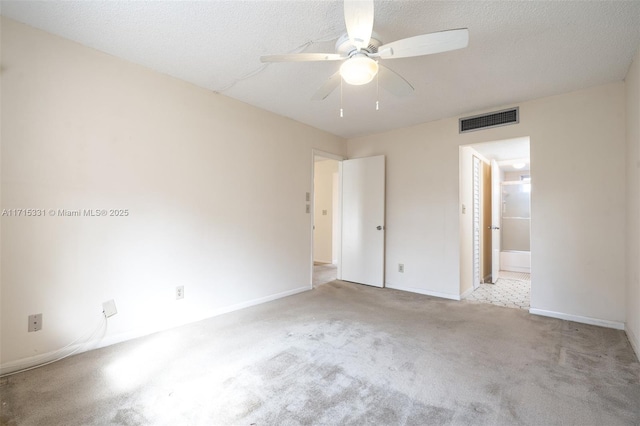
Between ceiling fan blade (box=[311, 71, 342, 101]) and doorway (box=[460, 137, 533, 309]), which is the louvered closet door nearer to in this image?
doorway (box=[460, 137, 533, 309])

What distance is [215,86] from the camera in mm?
2939

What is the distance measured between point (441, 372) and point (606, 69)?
289 centimetres

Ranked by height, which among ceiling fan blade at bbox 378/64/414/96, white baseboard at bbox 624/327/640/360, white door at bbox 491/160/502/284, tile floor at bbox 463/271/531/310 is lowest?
tile floor at bbox 463/271/531/310

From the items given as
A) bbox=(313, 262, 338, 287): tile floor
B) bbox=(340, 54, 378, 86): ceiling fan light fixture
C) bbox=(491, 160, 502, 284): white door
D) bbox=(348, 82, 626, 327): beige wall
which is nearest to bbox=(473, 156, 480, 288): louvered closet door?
bbox=(491, 160, 502, 284): white door

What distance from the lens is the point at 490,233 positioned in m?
5.03

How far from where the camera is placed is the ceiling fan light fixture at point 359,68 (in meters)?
1.69

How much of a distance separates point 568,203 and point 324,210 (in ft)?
14.5

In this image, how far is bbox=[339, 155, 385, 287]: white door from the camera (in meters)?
4.34

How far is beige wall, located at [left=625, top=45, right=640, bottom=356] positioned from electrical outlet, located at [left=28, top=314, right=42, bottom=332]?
14.2 ft

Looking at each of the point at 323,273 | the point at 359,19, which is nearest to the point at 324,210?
the point at 323,273

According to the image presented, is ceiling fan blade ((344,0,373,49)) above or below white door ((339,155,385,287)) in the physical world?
above

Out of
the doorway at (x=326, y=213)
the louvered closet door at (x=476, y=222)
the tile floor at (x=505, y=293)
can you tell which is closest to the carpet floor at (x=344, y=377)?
the tile floor at (x=505, y=293)

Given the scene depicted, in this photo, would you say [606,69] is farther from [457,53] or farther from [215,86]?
[215,86]

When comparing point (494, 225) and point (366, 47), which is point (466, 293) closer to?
point (494, 225)
